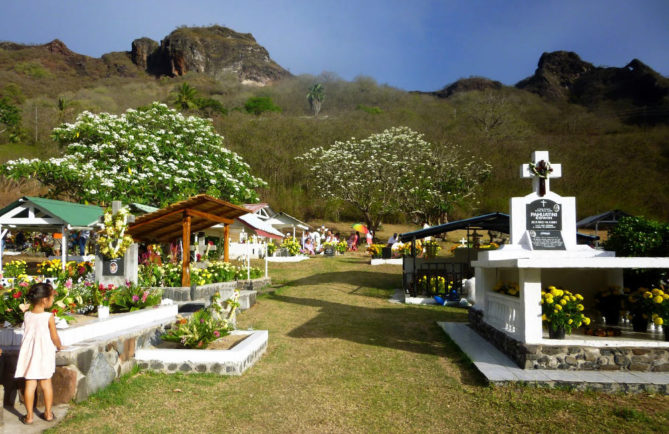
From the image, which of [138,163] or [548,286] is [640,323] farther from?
[138,163]

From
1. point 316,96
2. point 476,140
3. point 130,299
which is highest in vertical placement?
point 316,96

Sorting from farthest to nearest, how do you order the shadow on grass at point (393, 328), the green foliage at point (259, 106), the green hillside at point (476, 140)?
the green foliage at point (259, 106)
the green hillside at point (476, 140)
the shadow on grass at point (393, 328)

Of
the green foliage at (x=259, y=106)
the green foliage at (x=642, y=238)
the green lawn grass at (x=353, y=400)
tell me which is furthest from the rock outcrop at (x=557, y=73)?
the green lawn grass at (x=353, y=400)

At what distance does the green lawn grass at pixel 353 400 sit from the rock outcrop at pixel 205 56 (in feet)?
388

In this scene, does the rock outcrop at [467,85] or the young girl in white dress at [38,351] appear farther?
the rock outcrop at [467,85]

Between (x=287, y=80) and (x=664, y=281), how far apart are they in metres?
127

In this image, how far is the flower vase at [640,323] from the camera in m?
7.34

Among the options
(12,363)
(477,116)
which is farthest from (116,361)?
(477,116)

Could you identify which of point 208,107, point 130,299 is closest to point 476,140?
point 208,107

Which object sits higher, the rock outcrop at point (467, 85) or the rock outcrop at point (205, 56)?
the rock outcrop at point (205, 56)

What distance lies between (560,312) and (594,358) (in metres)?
0.73

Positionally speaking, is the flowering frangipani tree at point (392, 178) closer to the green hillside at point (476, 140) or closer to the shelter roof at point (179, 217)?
the green hillside at point (476, 140)

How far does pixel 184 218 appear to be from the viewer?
11.3 m

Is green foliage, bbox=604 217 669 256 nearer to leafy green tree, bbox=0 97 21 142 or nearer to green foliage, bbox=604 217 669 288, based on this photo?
green foliage, bbox=604 217 669 288
